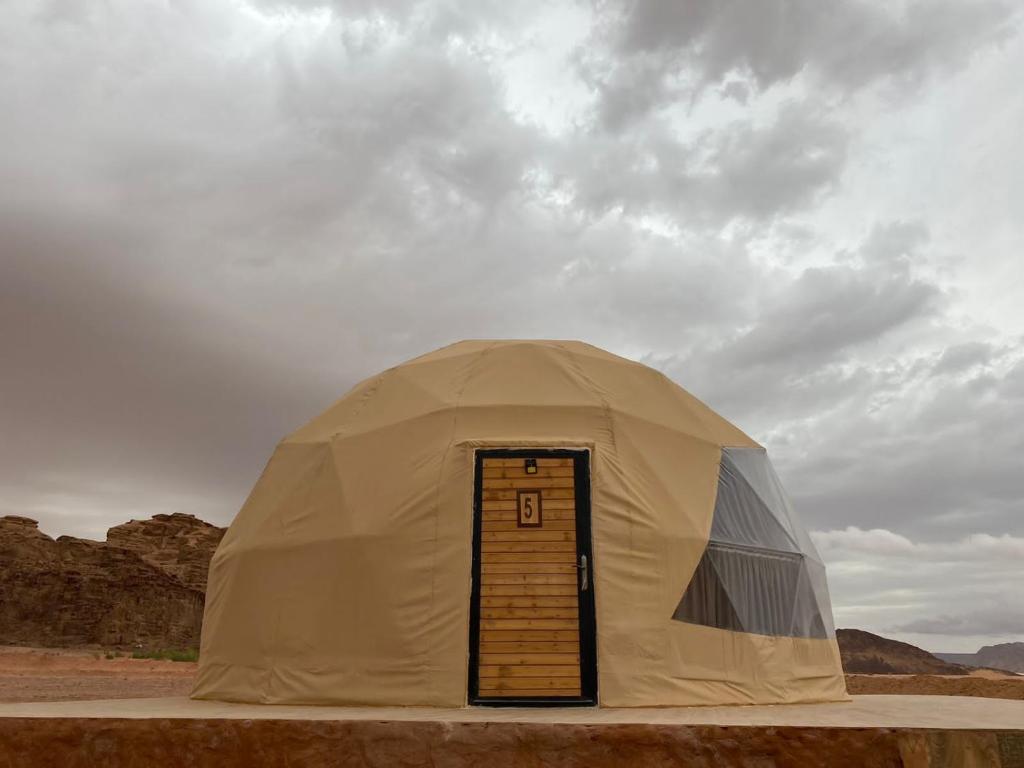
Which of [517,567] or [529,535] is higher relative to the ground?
[529,535]

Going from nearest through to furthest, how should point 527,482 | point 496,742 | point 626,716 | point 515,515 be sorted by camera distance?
point 496,742
point 626,716
point 515,515
point 527,482

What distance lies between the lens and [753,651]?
25.1 feet

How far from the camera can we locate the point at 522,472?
25.2ft

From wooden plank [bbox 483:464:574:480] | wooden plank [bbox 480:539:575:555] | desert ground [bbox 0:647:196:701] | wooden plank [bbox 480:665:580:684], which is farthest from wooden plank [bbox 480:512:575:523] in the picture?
desert ground [bbox 0:647:196:701]

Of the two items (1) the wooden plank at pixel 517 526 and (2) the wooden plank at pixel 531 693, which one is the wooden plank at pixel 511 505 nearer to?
(1) the wooden plank at pixel 517 526

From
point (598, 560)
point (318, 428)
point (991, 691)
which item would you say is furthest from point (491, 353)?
point (991, 691)

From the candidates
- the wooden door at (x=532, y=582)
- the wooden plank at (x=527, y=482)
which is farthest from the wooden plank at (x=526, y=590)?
the wooden plank at (x=527, y=482)

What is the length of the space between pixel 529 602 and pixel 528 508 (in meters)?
0.91

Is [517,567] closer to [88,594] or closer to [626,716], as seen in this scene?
[626,716]

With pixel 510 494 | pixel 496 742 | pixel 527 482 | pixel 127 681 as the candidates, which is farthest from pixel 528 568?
pixel 127 681

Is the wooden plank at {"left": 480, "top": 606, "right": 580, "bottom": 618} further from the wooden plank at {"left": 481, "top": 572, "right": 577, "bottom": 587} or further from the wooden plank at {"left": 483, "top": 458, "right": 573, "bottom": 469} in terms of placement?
the wooden plank at {"left": 483, "top": 458, "right": 573, "bottom": 469}

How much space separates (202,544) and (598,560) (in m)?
46.9

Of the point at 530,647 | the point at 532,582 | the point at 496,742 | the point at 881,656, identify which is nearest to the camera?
the point at 496,742

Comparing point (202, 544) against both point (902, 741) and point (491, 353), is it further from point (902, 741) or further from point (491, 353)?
point (902, 741)
